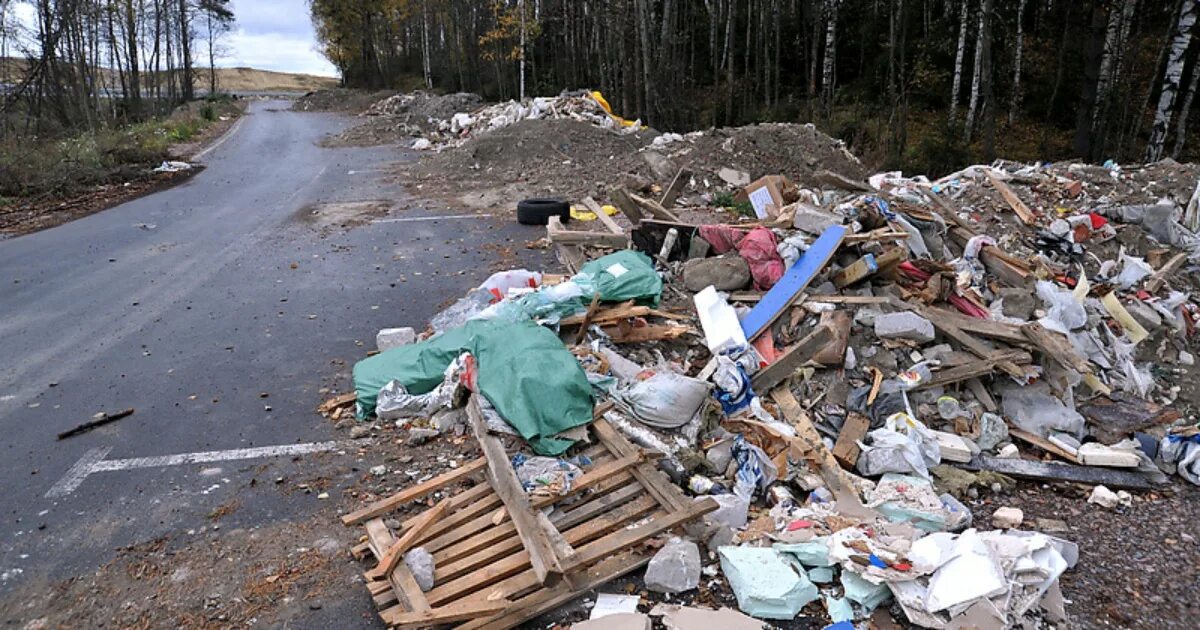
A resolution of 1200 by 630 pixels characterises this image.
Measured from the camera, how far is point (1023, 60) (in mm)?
21375

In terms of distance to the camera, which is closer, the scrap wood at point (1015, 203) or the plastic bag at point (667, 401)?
the plastic bag at point (667, 401)

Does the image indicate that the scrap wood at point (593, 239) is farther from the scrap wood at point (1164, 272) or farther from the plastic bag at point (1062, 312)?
the scrap wood at point (1164, 272)

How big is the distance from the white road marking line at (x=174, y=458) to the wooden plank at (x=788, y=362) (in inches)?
119

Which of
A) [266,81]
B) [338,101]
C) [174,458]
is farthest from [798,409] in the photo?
[266,81]

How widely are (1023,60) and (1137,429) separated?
2036cm

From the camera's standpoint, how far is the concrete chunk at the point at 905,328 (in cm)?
558

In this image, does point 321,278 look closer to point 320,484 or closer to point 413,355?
point 413,355

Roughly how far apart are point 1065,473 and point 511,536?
3.90 m

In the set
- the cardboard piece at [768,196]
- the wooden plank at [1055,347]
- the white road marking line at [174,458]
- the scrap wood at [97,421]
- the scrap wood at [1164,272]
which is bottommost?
the white road marking line at [174,458]

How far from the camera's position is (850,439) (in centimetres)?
492

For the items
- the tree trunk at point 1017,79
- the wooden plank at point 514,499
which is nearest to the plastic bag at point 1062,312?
the wooden plank at point 514,499

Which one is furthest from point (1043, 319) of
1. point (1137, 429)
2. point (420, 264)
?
point (420, 264)

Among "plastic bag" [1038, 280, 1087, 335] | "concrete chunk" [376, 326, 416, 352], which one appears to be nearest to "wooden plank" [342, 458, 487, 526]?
"concrete chunk" [376, 326, 416, 352]

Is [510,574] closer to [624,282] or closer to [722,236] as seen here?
[624,282]
